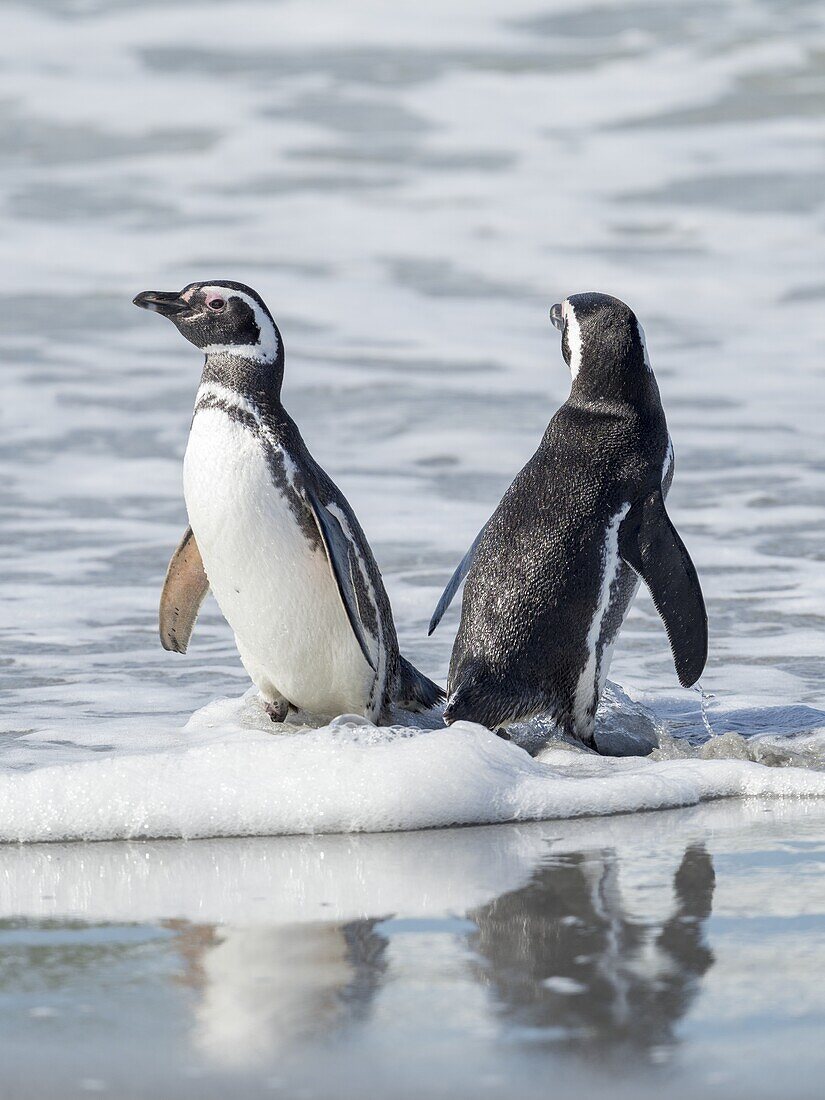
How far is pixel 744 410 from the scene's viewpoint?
366 inches

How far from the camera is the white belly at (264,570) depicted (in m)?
4.02

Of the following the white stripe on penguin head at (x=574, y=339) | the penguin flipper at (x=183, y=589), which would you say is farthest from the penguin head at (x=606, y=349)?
the penguin flipper at (x=183, y=589)

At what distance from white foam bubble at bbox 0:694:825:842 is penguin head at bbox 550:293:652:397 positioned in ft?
3.42

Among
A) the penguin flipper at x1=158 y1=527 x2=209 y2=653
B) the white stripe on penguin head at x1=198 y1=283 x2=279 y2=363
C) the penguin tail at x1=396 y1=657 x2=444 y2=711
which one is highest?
the white stripe on penguin head at x1=198 y1=283 x2=279 y2=363

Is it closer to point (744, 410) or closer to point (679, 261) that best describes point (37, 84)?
point (679, 261)

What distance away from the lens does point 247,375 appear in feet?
13.6

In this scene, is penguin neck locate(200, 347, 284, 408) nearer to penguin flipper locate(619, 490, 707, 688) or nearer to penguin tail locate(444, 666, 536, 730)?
penguin tail locate(444, 666, 536, 730)

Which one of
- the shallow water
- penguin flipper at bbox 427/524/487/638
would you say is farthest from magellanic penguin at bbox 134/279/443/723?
the shallow water

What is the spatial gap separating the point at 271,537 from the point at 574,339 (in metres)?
0.90

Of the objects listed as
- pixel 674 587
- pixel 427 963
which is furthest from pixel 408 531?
pixel 427 963

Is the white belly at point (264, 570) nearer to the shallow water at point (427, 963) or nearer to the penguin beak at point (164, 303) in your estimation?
the penguin beak at point (164, 303)

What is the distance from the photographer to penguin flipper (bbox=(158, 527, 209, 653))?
176 inches

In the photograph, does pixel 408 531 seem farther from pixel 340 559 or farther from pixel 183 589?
pixel 340 559

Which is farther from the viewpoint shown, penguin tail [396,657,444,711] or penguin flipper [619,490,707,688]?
penguin tail [396,657,444,711]
